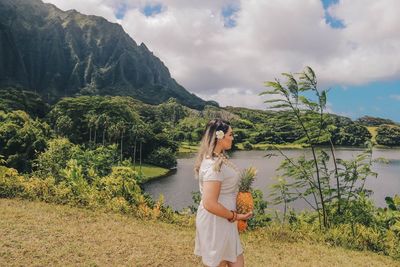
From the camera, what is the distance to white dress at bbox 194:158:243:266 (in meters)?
4.15

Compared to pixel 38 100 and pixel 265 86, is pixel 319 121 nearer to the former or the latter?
pixel 265 86

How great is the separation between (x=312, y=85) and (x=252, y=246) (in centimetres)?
418

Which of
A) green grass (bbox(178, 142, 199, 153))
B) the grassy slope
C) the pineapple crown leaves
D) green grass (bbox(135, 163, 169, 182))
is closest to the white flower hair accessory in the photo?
the pineapple crown leaves

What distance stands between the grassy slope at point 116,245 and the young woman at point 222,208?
334 centimetres

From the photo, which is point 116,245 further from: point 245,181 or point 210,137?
point 210,137

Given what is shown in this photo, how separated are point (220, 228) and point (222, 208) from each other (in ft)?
0.95

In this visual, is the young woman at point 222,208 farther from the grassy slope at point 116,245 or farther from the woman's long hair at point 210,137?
the grassy slope at point 116,245

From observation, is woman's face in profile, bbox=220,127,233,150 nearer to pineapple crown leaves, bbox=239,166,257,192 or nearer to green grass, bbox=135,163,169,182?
pineapple crown leaves, bbox=239,166,257,192

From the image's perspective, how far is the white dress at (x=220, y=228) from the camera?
163 inches

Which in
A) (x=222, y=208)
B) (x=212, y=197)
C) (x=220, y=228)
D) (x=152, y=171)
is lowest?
(x=152, y=171)

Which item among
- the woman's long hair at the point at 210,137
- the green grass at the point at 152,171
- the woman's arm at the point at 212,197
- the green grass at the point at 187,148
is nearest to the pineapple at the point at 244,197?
the woman's arm at the point at 212,197

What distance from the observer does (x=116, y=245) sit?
8141 mm

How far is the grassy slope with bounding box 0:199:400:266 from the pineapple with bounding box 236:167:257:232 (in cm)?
339

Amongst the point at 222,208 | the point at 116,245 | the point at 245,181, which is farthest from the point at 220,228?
the point at 116,245
